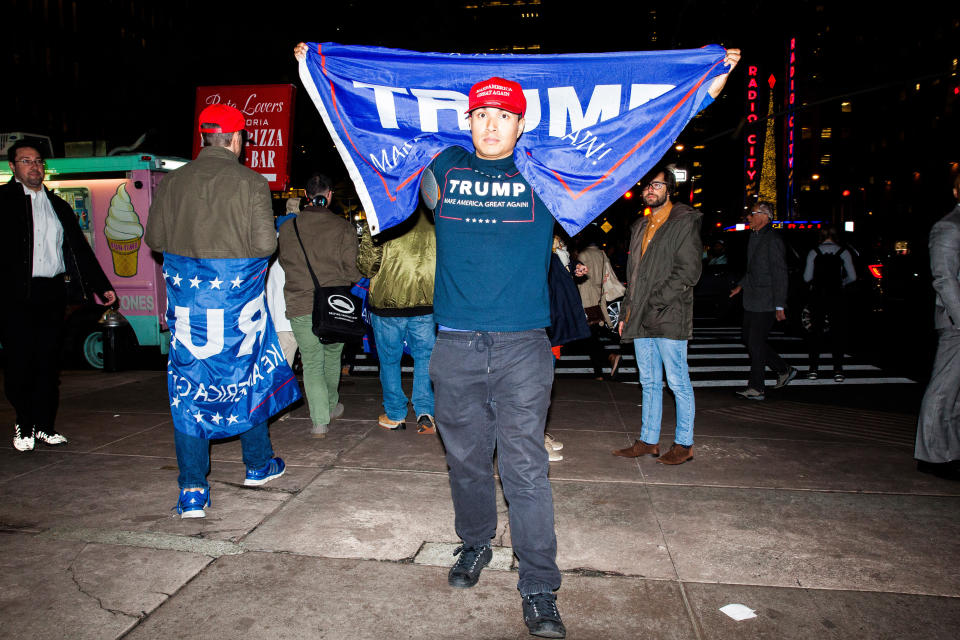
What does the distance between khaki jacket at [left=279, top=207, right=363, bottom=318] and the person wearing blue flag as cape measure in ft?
5.52

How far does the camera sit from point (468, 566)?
3.23 m

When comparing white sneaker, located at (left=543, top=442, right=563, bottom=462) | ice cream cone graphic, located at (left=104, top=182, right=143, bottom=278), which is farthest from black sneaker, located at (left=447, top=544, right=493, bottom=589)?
ice cream cone graphic, located at (left=104, top=182, right=143, bottom=278)

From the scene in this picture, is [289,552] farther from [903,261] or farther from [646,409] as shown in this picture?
[903,261]

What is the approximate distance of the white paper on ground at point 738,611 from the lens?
2.94 metres

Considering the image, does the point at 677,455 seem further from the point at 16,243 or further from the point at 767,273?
the point at 16,243

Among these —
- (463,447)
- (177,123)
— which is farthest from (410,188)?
(177,123)

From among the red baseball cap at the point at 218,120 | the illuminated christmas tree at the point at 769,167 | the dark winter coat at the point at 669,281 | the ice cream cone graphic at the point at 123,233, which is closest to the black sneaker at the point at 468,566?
the dark winter coat at the point at 669,281

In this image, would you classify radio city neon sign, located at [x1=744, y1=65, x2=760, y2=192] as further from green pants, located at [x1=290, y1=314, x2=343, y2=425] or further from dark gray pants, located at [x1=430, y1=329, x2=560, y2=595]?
dark gray pants, located at [x1=430, y1=329, x2=560, y2=595]

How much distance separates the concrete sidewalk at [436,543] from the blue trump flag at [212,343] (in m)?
0.60

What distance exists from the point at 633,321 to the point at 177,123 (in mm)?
25183

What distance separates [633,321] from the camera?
17.1ft

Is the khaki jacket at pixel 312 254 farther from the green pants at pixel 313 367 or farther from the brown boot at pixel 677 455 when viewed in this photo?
the brown boot at pixel 677 455

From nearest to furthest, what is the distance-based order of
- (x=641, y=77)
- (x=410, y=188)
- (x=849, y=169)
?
(x=410, y=188), (x=641, y=77), (x=849, y=169)

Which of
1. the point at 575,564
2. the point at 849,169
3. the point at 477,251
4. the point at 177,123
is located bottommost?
the point at 575,564
